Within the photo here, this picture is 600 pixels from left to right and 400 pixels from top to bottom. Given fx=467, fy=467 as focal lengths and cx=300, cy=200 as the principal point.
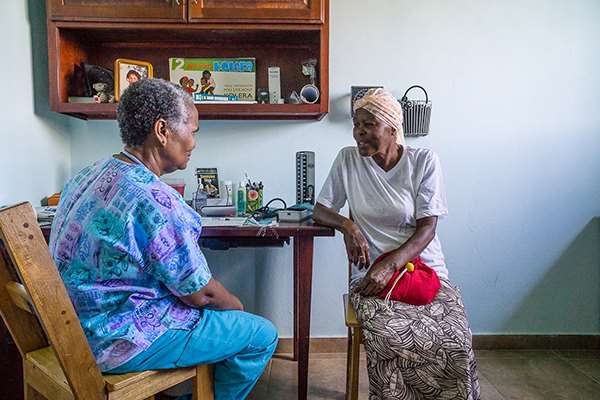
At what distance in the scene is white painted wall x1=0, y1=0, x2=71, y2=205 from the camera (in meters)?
1.84

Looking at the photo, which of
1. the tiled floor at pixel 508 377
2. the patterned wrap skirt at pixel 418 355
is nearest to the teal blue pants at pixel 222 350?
the patterned wrap skirt at pixel 418 355

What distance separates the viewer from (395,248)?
1.77 metres

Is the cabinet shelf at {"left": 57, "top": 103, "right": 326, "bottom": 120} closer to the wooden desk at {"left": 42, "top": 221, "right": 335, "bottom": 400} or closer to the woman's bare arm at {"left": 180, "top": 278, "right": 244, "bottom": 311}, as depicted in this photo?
the wooden desk at {"left": 42, "top": 221, "right": 335, "bottom": 400}

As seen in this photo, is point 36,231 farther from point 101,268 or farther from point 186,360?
point 186,360

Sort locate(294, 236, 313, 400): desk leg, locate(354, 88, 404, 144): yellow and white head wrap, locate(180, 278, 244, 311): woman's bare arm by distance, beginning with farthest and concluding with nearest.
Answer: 1. locate(294, 236, 313, 400): desk leg
2. locate(354, 88, 404, 144): yellow and white head wrap
3. locate(180, 278, 244, 311): woman's bare arm

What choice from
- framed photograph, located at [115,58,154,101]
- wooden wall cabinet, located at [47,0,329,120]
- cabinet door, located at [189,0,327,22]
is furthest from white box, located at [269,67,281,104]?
framed photograph, located at [115,58,154,101]

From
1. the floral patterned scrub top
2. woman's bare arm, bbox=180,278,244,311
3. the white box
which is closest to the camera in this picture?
the floral patterned scrub top

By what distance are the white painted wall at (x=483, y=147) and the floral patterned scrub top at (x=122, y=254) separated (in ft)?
4.25

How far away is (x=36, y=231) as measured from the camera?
926mm

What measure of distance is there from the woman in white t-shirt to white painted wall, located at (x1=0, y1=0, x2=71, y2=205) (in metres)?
1.23

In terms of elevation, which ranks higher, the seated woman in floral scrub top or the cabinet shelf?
the cabinet shelf

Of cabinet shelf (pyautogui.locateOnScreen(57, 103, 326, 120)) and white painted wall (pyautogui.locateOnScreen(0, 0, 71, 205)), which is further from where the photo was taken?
cabinet shelf (pyautogui.locateOnScreen(57, 103, 326, 120))

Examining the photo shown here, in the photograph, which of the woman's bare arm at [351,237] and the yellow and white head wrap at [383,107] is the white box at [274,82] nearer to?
the yellow and white head wrap at [383,107]

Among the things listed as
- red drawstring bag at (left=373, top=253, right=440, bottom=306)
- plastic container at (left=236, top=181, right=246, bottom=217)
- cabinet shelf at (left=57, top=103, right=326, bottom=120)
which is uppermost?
cabinet shelf at (left=57, top=103, right=326, bottom=120)
